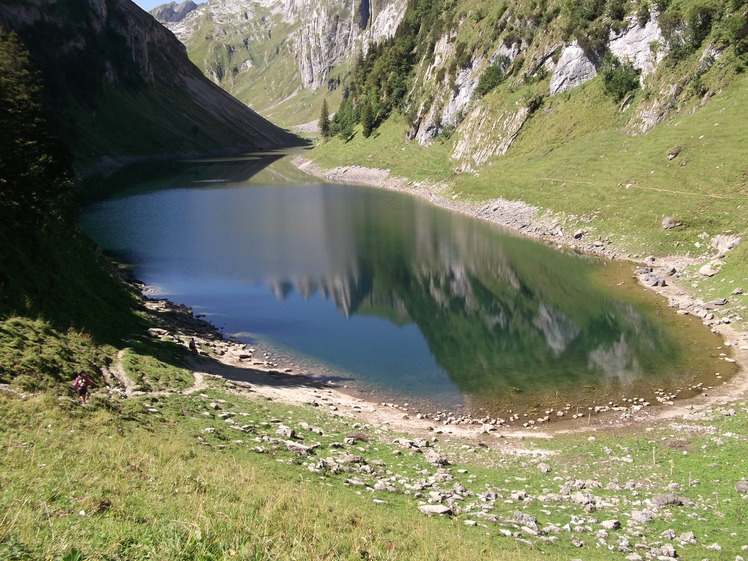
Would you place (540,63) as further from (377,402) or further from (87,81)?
(87,81)

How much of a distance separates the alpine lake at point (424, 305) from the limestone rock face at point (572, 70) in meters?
34.7

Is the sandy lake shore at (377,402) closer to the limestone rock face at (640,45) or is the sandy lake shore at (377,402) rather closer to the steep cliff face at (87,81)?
the limestone rock face at (640,45)

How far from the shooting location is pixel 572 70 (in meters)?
96.9

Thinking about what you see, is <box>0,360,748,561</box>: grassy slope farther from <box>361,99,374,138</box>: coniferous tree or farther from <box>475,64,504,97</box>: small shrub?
<box>361,99,374,138</box>: coniferous tree

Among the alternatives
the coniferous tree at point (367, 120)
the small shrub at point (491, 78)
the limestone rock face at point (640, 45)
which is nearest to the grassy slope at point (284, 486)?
the limestone rock face at point (640, 45)

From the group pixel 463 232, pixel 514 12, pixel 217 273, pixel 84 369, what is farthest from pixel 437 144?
pixel 84 369

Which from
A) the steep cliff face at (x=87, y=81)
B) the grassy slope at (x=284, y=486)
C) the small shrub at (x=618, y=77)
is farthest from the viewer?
the steep cliff face at (x=87, y=81)

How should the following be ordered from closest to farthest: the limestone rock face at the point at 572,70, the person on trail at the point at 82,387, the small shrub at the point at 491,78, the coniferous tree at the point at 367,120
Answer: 1. the person on trail at the point at 82,387
2. the limestone rock face at the point at 572,70
3. the small shrub at the point at 491,78
4. the coniferous tree at the point at 367,120

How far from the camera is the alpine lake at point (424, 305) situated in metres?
32.7

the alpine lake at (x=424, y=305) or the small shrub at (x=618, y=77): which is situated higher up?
the small shrub at (x=618, y=77)

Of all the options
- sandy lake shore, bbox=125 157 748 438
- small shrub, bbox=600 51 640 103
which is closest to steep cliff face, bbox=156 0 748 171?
small shrub, bbox=600 51 640 103

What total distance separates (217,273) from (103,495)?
47.9 metres

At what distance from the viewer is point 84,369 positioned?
884 inches

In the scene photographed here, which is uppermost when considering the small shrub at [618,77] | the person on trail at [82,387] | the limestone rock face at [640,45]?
the limestone rock face at [640,45]
